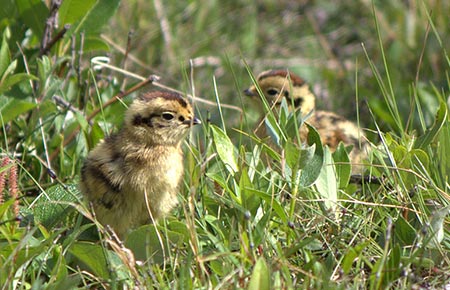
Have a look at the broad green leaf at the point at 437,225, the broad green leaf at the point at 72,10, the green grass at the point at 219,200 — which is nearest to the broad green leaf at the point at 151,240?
the green grass at the point at 219,200

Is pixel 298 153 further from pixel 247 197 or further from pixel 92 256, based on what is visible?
pixel 92 256

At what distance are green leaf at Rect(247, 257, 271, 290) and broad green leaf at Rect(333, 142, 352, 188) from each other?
79 centimetres

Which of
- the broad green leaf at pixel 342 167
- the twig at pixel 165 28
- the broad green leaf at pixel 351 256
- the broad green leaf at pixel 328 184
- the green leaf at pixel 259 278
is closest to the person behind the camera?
the green leaf at pixel 259 278

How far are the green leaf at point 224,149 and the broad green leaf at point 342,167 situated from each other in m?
0.33

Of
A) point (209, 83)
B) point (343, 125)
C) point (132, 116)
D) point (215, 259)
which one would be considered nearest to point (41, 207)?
point (132, 116)

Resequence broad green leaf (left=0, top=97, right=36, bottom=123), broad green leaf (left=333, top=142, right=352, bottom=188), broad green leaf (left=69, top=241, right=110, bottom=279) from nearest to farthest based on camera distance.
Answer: broad green leaf (left=69, top=241, right=110, bottom=279), broad green leaf (left=333, top=142, right=352, bottom=188), broad green leaf (left=0, top=97, right=36, bottom=123)

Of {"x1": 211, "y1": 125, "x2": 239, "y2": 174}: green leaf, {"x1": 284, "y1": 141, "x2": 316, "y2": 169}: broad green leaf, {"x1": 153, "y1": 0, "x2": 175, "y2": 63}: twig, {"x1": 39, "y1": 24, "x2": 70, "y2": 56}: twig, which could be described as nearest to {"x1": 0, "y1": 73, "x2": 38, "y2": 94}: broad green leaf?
{"x1": 39, "y1": 24, "x2": 70, "y2": 56}: twig

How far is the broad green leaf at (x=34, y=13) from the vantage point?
4051 millimetres

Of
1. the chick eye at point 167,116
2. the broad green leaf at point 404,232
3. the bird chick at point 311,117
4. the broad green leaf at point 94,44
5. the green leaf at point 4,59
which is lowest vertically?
the bird chick at point 311,117

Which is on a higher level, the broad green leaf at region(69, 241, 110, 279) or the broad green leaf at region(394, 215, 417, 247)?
the broad green leaf at region(69, 241, 110, 279)

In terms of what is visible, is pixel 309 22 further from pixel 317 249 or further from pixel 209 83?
pixel 317 249

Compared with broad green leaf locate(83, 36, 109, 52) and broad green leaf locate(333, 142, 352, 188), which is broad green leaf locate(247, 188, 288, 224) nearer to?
broad green leaf locate(333, 142, 352, 188)

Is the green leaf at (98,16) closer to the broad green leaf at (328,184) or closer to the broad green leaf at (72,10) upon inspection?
the broad green leaf at (72,10)

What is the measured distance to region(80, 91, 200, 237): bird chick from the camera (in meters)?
3.27
